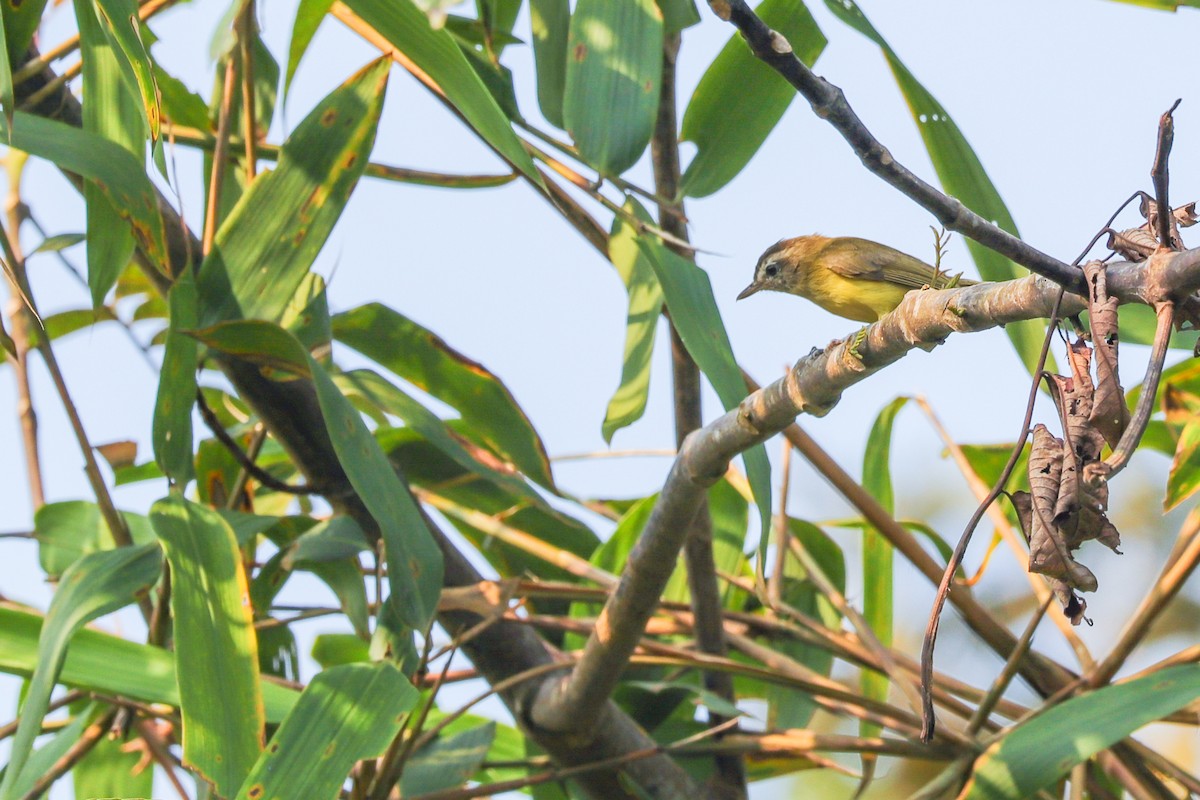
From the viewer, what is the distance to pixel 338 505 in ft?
8.04

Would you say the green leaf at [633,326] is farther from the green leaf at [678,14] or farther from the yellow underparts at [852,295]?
the yellow underparts at [852,295]

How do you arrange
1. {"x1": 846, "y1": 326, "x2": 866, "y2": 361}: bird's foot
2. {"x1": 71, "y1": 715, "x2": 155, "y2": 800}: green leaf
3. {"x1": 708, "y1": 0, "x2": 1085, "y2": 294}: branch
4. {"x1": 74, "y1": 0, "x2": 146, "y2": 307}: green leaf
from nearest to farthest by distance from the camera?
1. {"x1": 708, "y1": 0, "x2": 1085, "y2": 294}: branch
2. {"x1": 846, "y1": 326, "x2": 866, "y2": 361}: bird's foot
3. {"x1": 74, "y1": 0, "x2": 146, "y2": 307}: green leaf
4. {"x1": 71, "y1": 715, "x2": 155, "y2": 800}: green leaf

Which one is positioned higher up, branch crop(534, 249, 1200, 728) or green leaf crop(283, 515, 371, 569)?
green leaf crop(283, 515, 371, 569)

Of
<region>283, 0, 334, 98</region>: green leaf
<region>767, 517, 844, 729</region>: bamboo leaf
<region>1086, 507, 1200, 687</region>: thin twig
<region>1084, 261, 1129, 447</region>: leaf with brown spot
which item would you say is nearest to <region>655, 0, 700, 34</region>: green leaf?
<region>283, 0, 334, 98</region>: green leaf

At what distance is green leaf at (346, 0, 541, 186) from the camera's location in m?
1.73

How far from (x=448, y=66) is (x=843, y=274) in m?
1.61

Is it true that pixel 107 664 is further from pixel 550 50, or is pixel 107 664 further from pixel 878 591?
pixel 878 591

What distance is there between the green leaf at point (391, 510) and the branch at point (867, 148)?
3.69 feet

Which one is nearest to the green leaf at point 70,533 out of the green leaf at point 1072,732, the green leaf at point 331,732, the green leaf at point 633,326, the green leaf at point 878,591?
the green leaf at point 331,732

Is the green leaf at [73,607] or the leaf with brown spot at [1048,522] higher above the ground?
the green leaf at [73,607]

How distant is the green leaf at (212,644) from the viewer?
173 centimetres

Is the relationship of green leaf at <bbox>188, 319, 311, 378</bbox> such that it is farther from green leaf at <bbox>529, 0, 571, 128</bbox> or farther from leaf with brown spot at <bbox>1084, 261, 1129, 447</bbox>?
leaf with brown spot at <bbox>1084, 261, 1129, 447</bbox>

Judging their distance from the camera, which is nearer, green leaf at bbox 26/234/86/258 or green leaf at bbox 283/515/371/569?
green leaf at bbox 283/515/371/569

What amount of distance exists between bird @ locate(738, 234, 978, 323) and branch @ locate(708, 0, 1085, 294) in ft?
5.74
